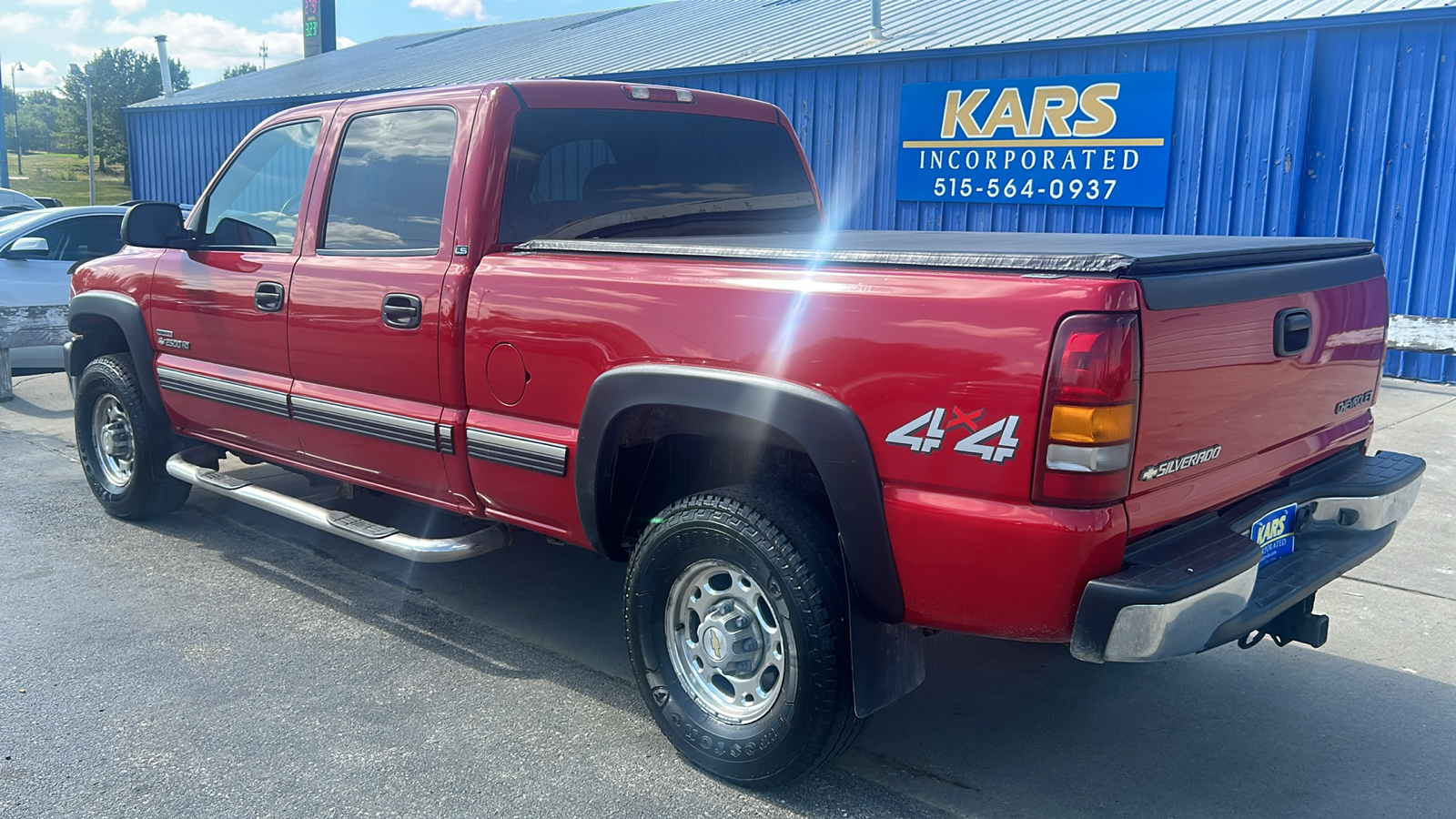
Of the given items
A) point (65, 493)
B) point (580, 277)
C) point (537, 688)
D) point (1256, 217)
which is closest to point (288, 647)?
point (537, 688)

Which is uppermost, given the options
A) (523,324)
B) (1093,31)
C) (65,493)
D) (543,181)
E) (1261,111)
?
(1093,31)

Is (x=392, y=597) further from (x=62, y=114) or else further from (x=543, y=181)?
(x=62, y=114)

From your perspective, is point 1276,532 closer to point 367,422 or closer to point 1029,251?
point 1029,251

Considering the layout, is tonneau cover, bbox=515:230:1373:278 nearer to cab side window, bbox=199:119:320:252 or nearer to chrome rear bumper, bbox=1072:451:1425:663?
chrome rear bumper, bbox=1072:451:1425:663

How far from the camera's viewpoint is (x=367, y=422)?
411 cm

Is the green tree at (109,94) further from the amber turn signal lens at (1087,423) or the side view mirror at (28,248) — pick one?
the amber turn signal lens at (1087,423)

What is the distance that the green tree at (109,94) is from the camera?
8075cm

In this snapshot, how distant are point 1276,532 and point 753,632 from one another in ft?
4.75

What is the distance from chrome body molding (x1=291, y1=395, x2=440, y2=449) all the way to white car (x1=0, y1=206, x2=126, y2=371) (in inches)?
228

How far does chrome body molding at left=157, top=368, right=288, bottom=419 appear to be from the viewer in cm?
452

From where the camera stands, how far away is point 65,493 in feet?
20.3

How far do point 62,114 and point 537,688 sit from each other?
361ft

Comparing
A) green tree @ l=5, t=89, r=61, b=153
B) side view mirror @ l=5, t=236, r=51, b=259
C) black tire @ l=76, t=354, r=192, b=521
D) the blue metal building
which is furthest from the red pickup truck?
green tree @ l=5, t=89, r=61, b=153

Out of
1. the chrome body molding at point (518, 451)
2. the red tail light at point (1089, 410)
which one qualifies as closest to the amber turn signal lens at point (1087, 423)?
the red tail light at point (1089, 410)
